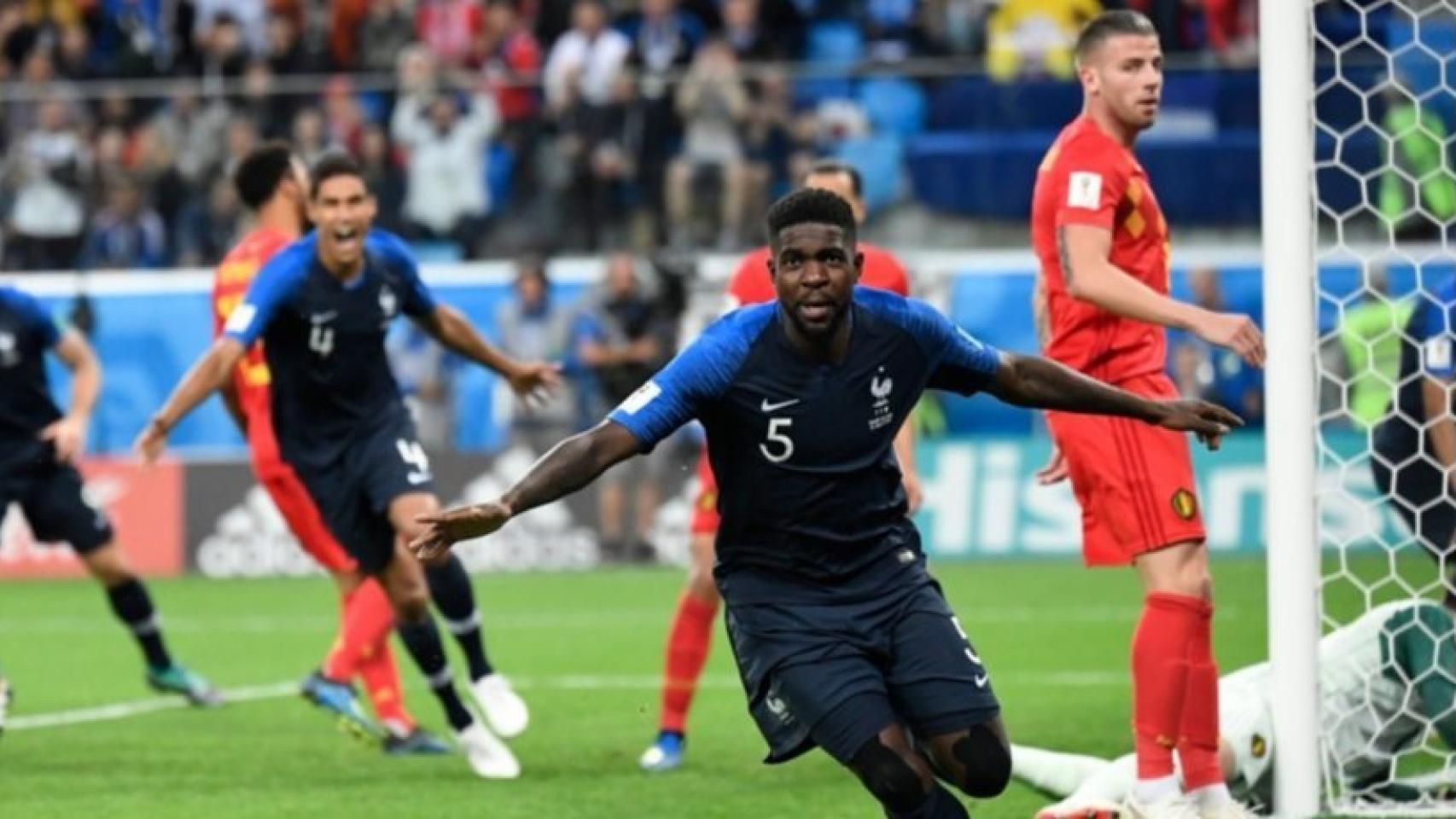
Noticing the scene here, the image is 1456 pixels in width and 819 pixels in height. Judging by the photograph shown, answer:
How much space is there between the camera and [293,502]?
34.2ft

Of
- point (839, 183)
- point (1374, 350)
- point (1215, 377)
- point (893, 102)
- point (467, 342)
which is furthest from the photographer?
point (893, 102)

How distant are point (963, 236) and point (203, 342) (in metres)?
6.16

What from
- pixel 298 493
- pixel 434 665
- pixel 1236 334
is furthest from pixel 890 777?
pixel 298 493

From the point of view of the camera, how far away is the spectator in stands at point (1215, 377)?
740 inches

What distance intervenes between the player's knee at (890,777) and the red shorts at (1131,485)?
142cm

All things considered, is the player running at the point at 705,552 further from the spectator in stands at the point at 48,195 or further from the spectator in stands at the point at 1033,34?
the spectator in stands at the point at 48,195

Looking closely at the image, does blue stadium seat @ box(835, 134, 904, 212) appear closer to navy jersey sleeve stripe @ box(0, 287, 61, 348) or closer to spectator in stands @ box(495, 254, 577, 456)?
spectator in stands @ box(495, 254, 577, 456)

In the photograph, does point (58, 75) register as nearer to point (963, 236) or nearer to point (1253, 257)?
point (963, 236)

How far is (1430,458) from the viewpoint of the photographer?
28.6ft

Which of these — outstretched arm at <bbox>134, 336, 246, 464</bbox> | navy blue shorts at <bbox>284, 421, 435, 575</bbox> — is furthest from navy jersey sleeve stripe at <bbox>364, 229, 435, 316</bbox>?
outstretched arm at <bbox>134, 336, 246, 464</bbox>

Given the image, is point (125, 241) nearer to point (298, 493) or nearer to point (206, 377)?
point (298, 493)

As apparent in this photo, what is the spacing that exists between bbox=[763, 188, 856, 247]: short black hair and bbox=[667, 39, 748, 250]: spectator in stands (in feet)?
44.7

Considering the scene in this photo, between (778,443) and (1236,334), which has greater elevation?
(1236,334)

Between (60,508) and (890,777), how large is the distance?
617cm
